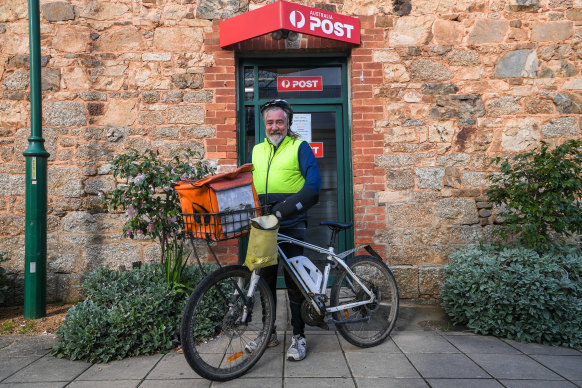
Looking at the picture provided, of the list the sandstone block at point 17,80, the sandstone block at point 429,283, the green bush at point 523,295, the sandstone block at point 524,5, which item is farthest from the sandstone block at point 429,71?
the sandstone block at point 17,80

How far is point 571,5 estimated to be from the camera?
455 cm

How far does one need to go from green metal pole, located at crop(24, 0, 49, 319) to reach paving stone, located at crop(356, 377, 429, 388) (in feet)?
11.0

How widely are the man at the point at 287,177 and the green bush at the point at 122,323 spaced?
99 cm

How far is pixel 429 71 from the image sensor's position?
4586 millimetres

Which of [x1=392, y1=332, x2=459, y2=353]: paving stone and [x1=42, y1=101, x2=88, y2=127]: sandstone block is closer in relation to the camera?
[x1=392, y1=332, x2=459, y2=353]: paving stone

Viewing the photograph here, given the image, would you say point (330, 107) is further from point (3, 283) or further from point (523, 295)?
point (3, 283)

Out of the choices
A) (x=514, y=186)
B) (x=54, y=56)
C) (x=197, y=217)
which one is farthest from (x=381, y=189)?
(x=54, y=56)

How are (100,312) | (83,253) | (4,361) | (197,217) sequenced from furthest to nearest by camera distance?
(83,253) < (100,312) < (4,361) < (197,217)

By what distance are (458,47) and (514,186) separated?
1.90 m

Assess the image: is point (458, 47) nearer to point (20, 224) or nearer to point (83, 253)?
point (83, 253)

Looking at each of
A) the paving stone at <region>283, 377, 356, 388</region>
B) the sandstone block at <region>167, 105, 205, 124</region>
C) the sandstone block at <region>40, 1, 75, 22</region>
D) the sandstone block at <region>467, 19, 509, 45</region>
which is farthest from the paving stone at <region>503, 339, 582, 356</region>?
the sandstone block at <region>40, 1, 75, 22</region>

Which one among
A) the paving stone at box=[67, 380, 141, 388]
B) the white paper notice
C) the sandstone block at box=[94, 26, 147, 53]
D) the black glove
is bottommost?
the paving stone at box=[67, 380, 141, 388]

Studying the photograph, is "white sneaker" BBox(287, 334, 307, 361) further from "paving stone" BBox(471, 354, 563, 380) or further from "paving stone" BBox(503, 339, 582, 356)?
"paving stone" BBox(503, 339, 582, 356)

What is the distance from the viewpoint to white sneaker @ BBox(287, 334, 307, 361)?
289 centimetres
